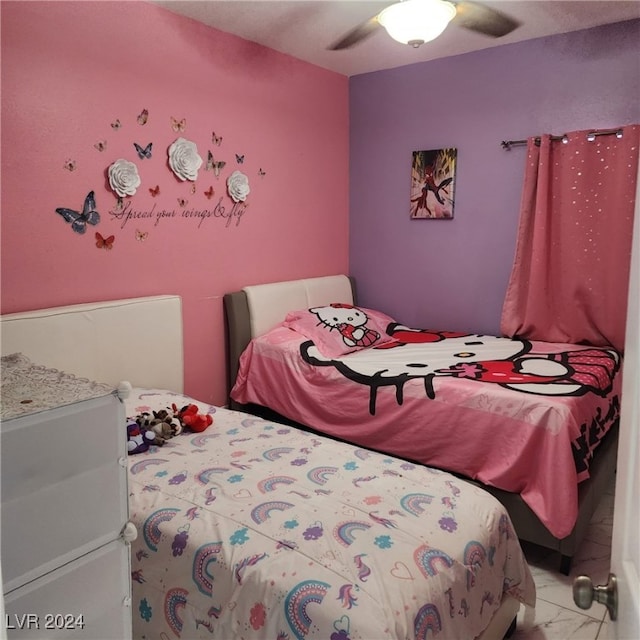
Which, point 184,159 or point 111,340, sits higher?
point 184,159

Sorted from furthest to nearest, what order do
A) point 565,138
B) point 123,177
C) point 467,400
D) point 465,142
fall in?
1. point 465,142
2. point 565,138
3. point 123,177
4. point 467,400

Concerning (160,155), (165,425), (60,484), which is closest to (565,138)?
(160,155)

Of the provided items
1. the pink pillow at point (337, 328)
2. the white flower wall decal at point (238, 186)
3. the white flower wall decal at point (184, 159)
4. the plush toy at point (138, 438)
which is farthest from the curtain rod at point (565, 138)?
the plush toy at point (138, 438)

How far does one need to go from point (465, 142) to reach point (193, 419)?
2.55 m

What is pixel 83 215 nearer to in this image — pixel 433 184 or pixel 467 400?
pixel 467 400

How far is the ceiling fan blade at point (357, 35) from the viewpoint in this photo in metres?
2.96

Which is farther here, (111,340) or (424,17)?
(111,340)

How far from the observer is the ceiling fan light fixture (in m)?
2.30

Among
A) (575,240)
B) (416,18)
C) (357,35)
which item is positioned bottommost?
(575,240)

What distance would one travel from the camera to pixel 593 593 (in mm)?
918

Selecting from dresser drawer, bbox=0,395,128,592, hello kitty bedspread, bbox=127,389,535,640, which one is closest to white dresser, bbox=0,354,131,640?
dresser drawer, bbox=0,395,128,592

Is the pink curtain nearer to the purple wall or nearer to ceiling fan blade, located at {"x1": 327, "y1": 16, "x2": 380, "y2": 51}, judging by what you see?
the purple wall

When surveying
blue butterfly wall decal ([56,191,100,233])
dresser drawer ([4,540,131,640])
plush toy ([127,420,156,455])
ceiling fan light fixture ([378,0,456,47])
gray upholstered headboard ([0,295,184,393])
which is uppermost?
ceiling fan light fixture ([378,0,456,47])

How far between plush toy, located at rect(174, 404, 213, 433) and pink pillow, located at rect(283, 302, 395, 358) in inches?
39.1
